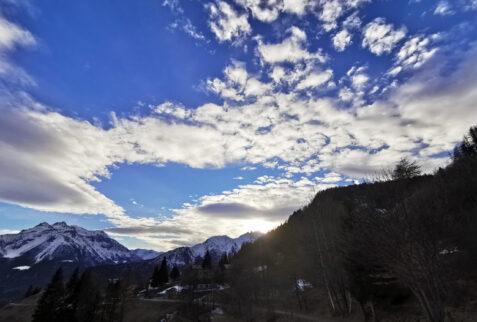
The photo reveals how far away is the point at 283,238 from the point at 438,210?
260ft

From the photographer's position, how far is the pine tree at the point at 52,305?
4225 cm

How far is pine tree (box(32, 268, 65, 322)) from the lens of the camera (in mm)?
42250

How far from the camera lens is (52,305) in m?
43.3

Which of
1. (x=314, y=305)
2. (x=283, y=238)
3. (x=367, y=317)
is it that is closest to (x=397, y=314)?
(x=367, y=317)

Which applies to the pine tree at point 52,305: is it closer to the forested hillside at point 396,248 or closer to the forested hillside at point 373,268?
the forested hillside at point 373,268

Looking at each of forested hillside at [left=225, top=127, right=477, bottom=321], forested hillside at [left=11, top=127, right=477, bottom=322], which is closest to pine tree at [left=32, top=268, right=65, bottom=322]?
forested hillside at [left=11, top=127, right=477, bottom=322]

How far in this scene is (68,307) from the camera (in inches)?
1806

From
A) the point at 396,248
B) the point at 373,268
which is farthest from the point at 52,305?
the point at 396,248

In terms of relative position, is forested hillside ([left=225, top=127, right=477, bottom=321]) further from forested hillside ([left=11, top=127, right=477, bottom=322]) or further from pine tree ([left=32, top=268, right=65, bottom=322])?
pine tree ([left=32, top=268, right=65, bottom=322])

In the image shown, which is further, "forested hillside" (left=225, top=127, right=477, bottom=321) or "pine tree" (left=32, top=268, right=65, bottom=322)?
"pine tree" (left=32, top=268, right=65, bottom=322)

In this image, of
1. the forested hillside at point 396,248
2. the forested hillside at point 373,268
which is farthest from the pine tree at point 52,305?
the forested hillside at point 396,248

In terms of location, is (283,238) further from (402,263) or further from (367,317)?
(402,263)

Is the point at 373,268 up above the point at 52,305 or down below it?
above

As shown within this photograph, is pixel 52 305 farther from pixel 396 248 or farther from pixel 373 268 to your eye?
pixel 396 248
